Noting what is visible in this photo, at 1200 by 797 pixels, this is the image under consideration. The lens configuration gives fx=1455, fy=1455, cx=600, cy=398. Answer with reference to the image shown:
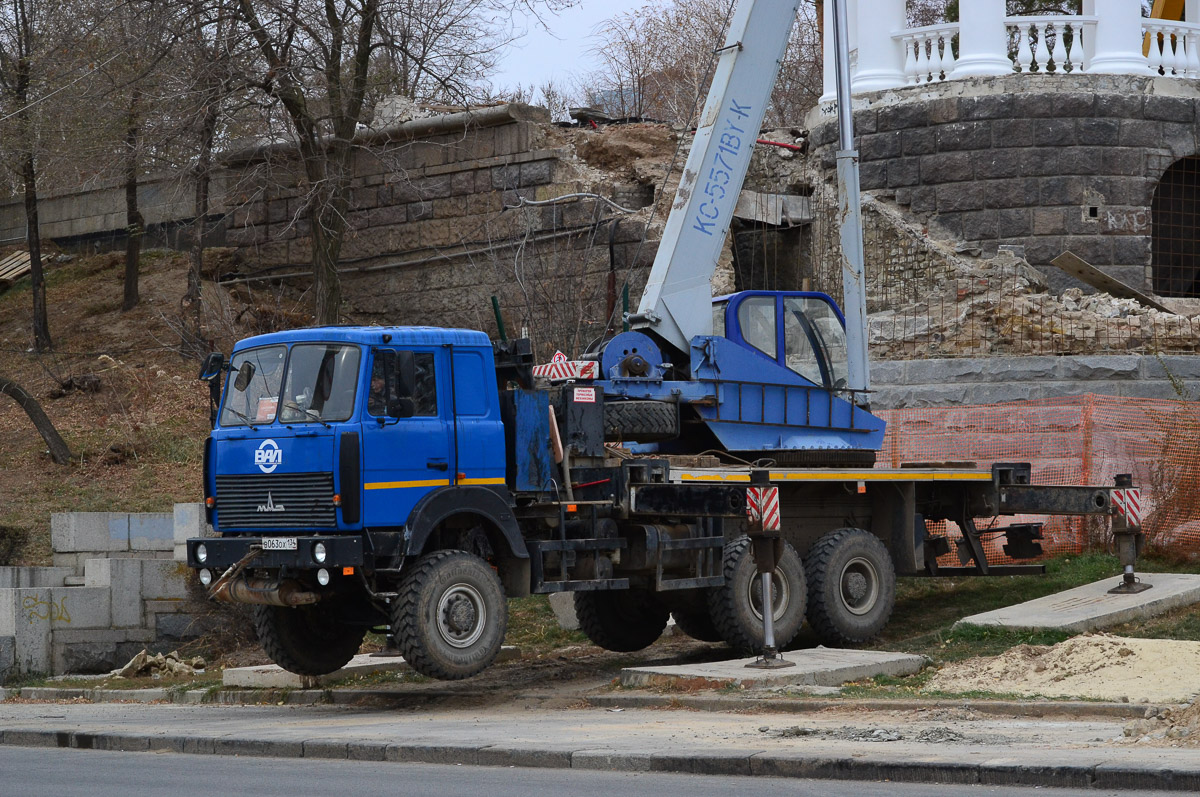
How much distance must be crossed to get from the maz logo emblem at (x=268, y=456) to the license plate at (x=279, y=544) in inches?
21.5

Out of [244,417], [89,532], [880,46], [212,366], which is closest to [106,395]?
[89,532]

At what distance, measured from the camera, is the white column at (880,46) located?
22.7 m

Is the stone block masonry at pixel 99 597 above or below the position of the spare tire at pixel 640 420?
below

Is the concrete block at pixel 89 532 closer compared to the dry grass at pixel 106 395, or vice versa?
the concrete block at pixel 89 532

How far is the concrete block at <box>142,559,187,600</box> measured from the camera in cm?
1703

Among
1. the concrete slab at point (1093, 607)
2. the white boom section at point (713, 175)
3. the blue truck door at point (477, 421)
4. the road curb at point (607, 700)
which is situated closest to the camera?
the road curb at point (607, 700)

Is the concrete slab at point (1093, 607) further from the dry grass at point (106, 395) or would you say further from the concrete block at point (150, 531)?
the dry grass at point (106, 395)

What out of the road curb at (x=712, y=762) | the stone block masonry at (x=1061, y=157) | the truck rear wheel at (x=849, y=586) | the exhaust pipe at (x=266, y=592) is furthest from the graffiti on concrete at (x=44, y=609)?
the stone block masonry at (x=1061, y=157)

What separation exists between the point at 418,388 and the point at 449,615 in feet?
5.88

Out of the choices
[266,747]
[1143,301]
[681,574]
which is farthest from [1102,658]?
[1143,301]

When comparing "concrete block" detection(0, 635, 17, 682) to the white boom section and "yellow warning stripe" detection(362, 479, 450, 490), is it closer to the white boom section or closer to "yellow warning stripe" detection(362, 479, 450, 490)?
"yellow warning stripe" detection(362, 479, 450, 490)

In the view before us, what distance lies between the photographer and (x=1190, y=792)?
7043mm

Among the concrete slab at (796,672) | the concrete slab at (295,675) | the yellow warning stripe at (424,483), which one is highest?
the yellow warning stripe at (424,483)

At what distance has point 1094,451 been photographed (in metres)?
17.3
